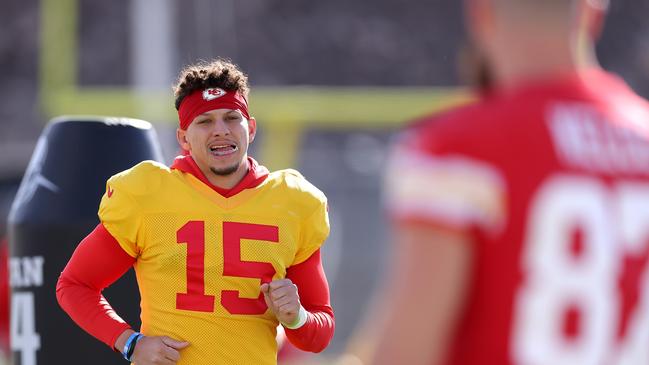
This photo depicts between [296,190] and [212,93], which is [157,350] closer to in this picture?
[296,190]

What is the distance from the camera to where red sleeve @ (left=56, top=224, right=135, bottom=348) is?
371 cm

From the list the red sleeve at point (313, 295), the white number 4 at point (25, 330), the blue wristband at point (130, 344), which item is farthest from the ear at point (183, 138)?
the white number 4 at point (25, 330)

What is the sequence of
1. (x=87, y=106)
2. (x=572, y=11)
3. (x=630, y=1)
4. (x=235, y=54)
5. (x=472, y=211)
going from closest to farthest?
1. (x=472, y=211)
2. (x=572, y=11)
3. (x=87, y=106)
4. (x=235, y=54)
5. (x=630, y=1)

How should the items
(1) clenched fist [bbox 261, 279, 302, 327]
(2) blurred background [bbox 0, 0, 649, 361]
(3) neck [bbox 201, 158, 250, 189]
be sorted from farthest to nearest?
(2) blurred background [bbox 0, 0, 649, 361] < (3) neck [bbox 201, 158, 250, 189] < (1) clenched fist [bbox 261, 279, 302, 327]

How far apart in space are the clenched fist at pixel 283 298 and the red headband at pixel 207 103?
539 mm

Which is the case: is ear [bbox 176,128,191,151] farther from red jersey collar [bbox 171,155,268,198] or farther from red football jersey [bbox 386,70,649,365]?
red football jersey [bbox 386,70,649,365]

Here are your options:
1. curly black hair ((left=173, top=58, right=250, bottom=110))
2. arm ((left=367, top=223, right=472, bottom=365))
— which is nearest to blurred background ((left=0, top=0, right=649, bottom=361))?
curly black hair ((left=173, top=58, right=250, bottom=110))

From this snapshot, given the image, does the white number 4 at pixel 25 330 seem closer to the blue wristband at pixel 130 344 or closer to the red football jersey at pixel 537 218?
the blue wristband at pixel 130 344

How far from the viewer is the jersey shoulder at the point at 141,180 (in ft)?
12.3

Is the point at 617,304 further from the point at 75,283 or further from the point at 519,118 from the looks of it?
the point at 75,283

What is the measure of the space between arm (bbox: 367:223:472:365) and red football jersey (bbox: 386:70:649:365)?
0.09ft

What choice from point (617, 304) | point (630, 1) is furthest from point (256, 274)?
point (630, 1)

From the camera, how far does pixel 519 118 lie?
204 cm

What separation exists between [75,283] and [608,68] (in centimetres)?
1445
